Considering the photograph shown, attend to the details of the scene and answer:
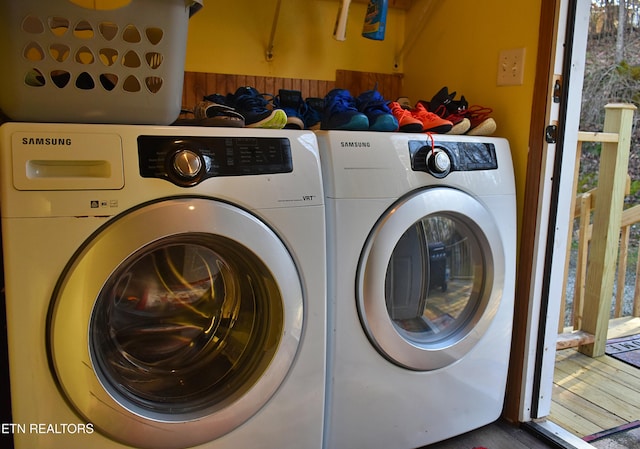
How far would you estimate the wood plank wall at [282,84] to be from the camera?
1685mm

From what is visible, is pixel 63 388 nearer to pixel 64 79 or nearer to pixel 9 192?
pixel 9 192

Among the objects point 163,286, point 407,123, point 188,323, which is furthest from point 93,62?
point 407,123

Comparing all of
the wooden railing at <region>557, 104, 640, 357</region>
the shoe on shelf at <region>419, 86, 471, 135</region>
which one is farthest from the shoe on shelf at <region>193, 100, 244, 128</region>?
the wooden railing at <region>557, 104, 640, 357</region>

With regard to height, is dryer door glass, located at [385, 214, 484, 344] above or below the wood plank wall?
below

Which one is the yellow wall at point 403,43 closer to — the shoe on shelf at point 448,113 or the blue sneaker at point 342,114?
the shoe on shelf at point 448,113

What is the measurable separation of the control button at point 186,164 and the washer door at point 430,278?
453mm

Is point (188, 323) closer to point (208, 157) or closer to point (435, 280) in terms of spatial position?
point (208, 157)

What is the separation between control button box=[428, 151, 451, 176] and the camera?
4.13 feet

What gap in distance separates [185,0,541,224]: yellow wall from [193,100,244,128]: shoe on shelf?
21.0 inches

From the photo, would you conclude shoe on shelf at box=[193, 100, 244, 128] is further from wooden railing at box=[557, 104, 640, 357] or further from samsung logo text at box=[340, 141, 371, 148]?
wooden railing at box=[557, 104, 640, 357]

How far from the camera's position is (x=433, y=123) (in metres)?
1.37

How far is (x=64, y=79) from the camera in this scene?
0.96 m

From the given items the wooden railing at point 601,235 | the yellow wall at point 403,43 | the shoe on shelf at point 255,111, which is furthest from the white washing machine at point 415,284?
the wooden railing at point 601,235

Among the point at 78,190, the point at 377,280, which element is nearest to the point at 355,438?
the point at 377,280
